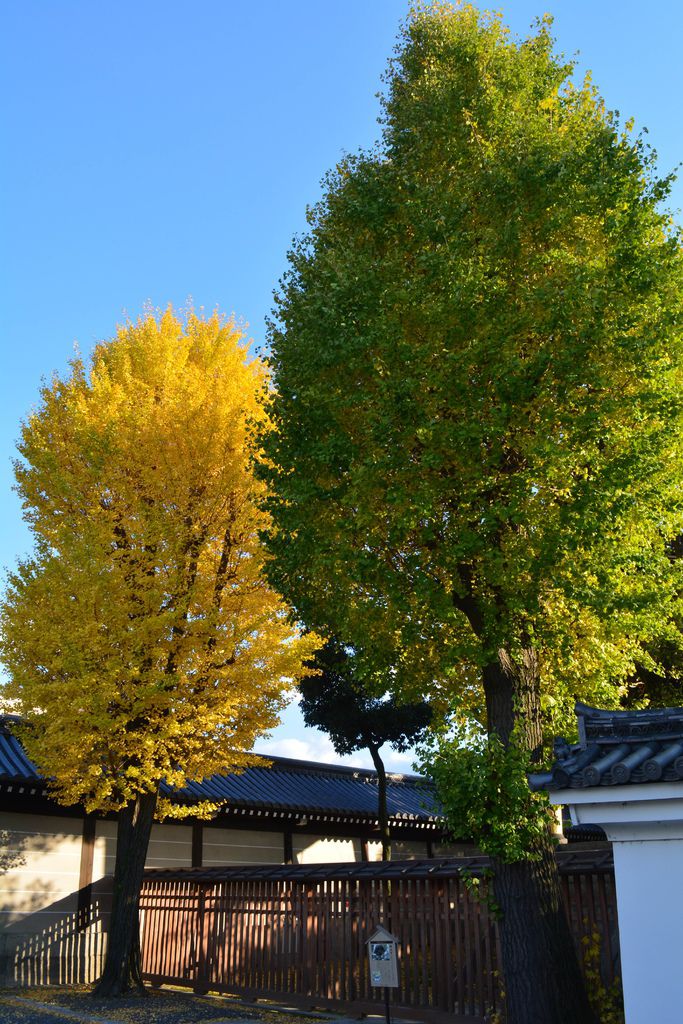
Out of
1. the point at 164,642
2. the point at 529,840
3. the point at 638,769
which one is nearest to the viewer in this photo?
the point at 638,769

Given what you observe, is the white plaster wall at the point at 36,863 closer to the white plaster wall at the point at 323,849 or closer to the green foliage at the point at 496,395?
the white plaster wall at the point at 323,849

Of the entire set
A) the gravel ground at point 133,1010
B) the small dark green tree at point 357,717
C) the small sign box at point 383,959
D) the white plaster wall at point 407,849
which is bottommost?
the gravel ground at point 133,1010

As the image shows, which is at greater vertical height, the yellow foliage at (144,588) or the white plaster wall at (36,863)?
the yellow foliage at (144,588)

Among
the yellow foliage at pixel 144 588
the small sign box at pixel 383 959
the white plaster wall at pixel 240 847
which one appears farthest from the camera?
the white plaster wall at pixel 240 847

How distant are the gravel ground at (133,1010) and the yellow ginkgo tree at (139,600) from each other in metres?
0.76

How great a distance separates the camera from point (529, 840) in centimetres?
882

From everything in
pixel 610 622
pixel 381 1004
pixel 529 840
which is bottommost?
pixel 381 1004

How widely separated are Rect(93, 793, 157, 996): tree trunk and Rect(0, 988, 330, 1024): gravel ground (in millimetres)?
347

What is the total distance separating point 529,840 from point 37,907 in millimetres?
11696

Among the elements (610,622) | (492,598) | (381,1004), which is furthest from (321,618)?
(381,1004)

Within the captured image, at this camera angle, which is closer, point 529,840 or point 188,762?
point 529,840

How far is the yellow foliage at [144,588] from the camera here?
1281 cm

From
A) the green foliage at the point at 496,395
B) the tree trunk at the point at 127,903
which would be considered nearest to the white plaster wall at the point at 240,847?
the tree trunk at the point at 127,903

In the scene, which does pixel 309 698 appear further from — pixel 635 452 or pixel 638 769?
pixel 638 769
